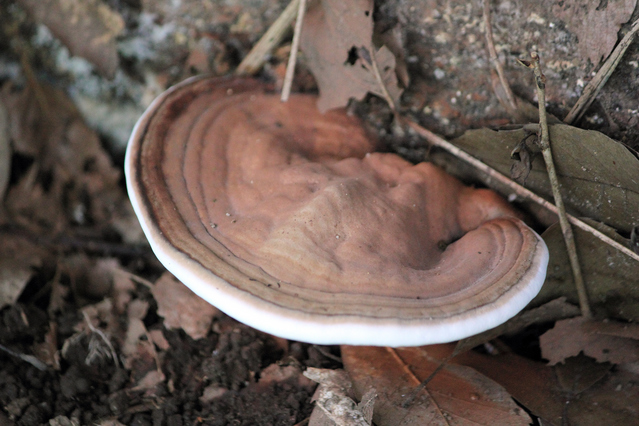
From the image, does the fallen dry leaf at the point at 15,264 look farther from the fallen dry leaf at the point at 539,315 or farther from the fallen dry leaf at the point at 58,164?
the fallen dry leaf at the point at 539,315

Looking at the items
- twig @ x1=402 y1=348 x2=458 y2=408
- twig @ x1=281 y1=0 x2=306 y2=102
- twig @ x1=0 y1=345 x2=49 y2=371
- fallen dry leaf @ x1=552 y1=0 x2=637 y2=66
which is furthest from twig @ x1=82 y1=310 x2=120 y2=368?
fallen dry leaf @ x1=552 y1=0 x2=637 y2=66

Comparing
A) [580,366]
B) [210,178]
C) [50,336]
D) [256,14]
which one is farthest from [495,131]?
[50,336]

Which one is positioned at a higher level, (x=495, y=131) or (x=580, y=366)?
(x=495, y=131)

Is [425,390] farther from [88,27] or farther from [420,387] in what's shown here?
[88,27]

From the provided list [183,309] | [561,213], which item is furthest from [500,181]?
[183,309]

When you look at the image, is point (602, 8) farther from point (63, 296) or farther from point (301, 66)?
point (63, 296)

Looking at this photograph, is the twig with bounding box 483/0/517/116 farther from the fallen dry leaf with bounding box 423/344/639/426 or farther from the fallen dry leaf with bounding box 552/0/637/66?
the fallen dry leaf with bounding box 423/344/639/426

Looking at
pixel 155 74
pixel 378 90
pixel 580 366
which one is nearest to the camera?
pixel 580 366
